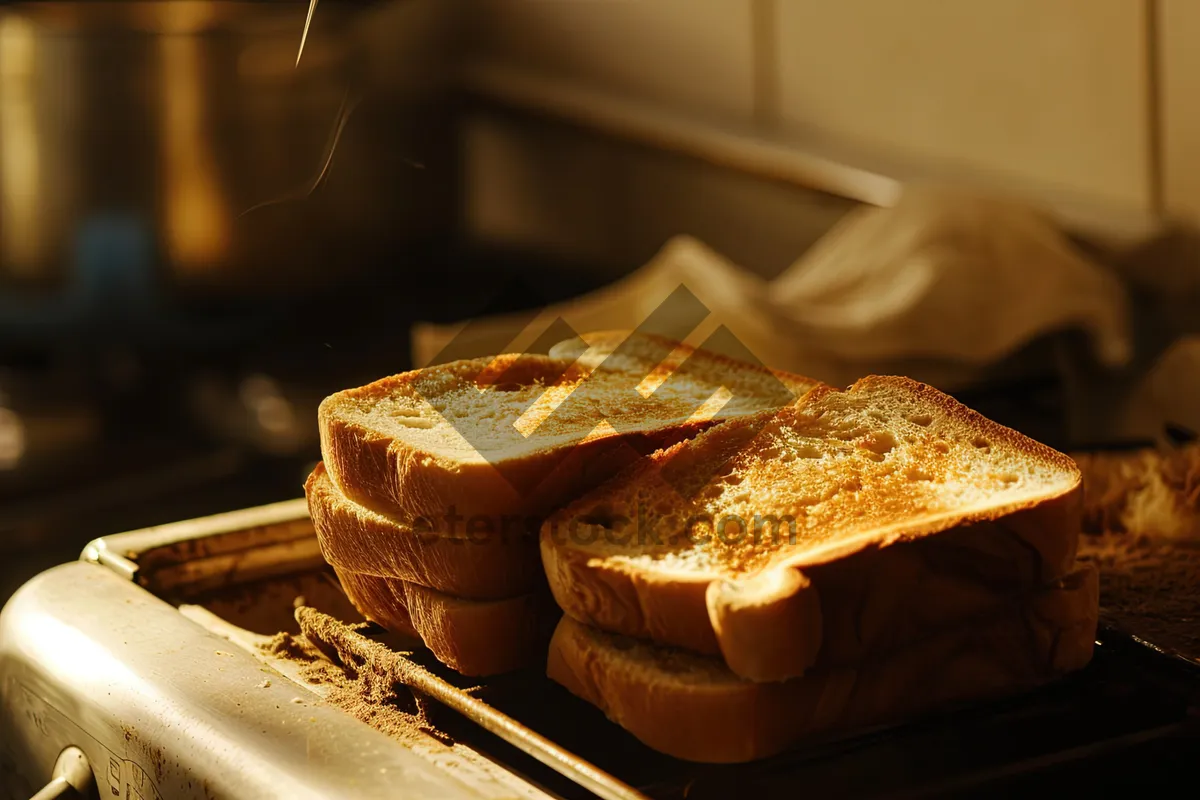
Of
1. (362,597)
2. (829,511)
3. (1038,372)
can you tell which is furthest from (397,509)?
(1038,372)

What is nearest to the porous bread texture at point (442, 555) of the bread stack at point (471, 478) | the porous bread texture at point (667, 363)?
the bread stack at point (471, 478)

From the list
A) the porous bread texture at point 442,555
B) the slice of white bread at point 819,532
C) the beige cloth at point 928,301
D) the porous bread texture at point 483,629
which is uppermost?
the slice of white bread at point 819,532

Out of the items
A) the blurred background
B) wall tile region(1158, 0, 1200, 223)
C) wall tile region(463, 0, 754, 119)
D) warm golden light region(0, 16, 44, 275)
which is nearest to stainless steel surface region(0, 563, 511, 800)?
the blurred background

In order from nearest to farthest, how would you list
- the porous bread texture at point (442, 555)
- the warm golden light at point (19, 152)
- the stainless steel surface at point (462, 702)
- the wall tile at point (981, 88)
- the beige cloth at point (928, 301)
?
the stainless steel surface at point (462, 702), the porous bread texture at point (442, 555), the beige cloth at point (928, 301), the wall tile at point (981, 88), the warm golden light at point (19, 152)

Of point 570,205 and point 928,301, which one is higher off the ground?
point 928,301

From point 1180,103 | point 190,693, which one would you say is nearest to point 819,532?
point 190,693

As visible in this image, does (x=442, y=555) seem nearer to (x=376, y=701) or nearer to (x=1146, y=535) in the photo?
(x=376, y=701)

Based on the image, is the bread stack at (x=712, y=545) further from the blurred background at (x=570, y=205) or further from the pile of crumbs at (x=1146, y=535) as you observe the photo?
the blurred background at (x=570, y=205)

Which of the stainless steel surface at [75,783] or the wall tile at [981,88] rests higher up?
the wall tile at [981,88]

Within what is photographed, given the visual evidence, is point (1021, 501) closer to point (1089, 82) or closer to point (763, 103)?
point (1089, 82)
